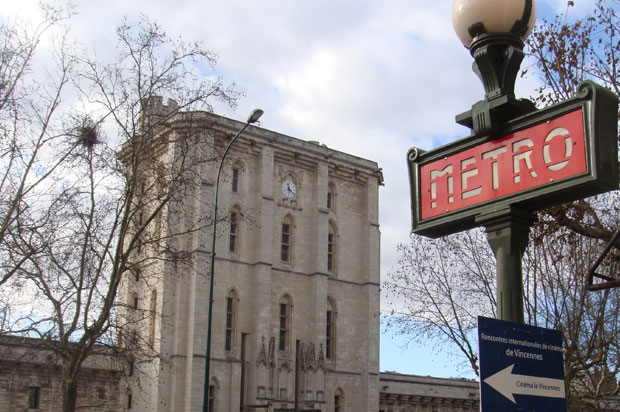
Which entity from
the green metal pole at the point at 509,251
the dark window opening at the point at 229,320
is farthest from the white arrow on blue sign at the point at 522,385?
the dark window opening at the point at 229,320

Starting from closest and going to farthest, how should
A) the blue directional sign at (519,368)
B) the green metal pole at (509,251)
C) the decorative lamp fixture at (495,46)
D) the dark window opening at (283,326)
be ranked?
the blue directional sign at (519,368) → the green metal pole at (509,251) → the decorative lamp fixture at (495,46) → the dark window opening at (283,326)

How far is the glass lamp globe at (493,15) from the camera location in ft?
13.4

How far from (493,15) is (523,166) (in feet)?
2.66

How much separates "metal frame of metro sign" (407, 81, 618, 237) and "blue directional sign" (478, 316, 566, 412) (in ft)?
2.41

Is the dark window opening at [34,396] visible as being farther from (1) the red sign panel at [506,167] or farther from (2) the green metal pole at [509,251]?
(2) the green metal pole at [509,251]

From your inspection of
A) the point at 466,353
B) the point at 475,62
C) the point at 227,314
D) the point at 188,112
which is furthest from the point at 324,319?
the point at 475,62

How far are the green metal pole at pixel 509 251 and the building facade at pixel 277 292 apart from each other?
36041 mm

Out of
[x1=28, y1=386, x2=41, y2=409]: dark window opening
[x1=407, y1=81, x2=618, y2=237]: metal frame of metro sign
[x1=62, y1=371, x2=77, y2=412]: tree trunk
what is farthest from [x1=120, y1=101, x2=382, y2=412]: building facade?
[x1=407, y1=81, x2=618, y2=237]: metal frame of metro sign

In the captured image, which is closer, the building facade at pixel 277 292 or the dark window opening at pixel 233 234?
the building facade at pixel 277 292

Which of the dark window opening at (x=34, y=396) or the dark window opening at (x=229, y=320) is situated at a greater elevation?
the dark window opening at (x=229, y=320)

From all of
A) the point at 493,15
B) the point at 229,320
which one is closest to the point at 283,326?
the point at 229,320

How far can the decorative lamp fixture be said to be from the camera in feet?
13.5

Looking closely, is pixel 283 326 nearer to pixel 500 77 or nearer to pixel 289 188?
pixel 289 188

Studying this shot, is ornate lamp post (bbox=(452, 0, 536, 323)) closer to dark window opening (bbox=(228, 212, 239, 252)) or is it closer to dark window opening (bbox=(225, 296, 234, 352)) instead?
dark window opening (bbox=(225, 296, 234, 352))
